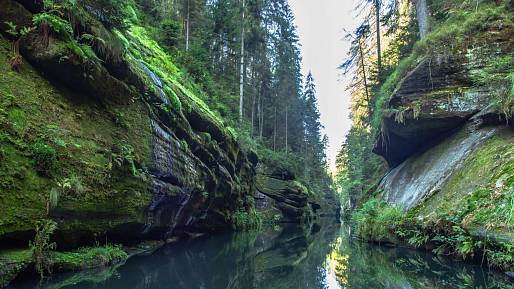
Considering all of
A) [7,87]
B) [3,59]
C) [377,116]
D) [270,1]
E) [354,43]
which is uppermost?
[270,1]

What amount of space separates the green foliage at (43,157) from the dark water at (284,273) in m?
1.97

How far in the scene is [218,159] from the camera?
16812mm

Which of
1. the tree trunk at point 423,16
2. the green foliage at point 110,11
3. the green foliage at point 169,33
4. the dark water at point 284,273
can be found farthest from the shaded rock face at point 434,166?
the green foliage at point 169,33

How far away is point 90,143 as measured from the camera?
8023mm

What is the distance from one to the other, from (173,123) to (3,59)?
624 cm

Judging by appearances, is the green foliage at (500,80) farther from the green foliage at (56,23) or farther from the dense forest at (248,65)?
the dense forest at (248,65)

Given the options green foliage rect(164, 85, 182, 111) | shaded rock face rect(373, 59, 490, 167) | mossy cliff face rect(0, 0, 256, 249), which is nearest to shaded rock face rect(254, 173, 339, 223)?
mossy cliff face rect(0, 0, 256, 249)

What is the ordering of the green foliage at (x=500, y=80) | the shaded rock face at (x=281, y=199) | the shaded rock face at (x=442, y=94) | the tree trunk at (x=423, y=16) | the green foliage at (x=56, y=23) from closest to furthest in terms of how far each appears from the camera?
the green foliage at (x=56, y=23), the green foliage at (x=500, y=80), the shaded rock face at (x=442, y=94), the tree trunk at (x=423, y=16), the shaded rock face at (x=281, y=199)

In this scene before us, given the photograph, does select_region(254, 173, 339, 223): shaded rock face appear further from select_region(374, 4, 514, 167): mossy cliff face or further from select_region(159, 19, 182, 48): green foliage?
select_region(374, 4, 514, 167): mossy cliff face

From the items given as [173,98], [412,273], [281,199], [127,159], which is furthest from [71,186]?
[281,199]

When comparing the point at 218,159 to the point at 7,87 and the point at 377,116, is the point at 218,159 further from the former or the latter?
the point at 7,87

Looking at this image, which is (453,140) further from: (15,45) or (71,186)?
(15,45)

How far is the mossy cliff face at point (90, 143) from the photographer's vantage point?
20.3ft

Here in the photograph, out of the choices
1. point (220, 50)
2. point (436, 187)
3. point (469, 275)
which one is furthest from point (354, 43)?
point (469, 275)
